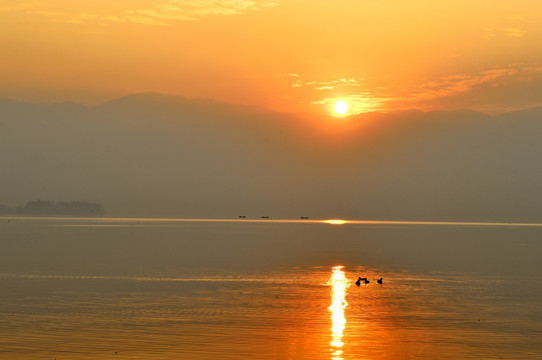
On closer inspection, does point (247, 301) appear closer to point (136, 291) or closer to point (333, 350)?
point (136, 291)

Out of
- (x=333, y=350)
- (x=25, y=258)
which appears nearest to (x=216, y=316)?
(x=333, y=350)

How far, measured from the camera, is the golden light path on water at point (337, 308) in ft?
131

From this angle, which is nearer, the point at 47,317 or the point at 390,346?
→ the point at 390,346

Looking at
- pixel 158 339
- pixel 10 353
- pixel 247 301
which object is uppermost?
pixel 247 301

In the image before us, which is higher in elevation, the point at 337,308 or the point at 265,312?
the point at 337,308

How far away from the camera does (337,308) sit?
184 feet

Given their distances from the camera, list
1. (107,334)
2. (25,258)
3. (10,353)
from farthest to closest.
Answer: (25,258)
(107,334)
(10,353)

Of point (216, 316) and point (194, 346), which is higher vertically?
point (216, 316)

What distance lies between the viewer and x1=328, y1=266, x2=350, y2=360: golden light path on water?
40.0 meters

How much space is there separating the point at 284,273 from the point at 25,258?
43.2 m

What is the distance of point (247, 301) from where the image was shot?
59.8m

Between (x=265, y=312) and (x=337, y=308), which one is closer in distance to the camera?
(x=265, y=312)

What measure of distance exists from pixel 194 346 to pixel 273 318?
1099cm

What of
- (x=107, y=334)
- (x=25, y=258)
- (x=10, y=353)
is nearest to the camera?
(x=10, y=353)
